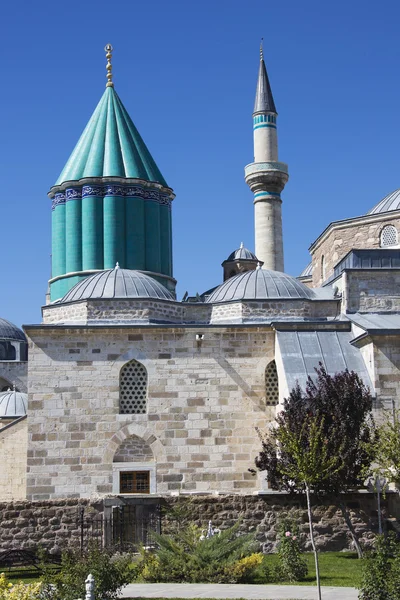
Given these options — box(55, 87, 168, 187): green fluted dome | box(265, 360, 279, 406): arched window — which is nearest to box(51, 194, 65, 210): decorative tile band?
box(55, 87, 168, 187): green fluted dome

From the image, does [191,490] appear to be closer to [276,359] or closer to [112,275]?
[276,359]

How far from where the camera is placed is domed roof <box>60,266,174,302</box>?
17.2 metres

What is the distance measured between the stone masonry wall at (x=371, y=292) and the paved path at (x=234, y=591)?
8.28 metres

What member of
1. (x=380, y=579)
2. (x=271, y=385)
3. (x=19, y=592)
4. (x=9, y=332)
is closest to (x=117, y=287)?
(x=271, y=385)

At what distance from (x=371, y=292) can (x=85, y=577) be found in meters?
10.3

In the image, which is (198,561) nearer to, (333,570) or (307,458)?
(307,458)

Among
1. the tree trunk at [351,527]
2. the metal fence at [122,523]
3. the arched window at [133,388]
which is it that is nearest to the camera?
the tree trunk at [351,527]

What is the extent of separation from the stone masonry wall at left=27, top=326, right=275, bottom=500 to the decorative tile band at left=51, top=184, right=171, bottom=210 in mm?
6263

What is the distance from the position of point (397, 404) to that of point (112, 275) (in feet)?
20.0

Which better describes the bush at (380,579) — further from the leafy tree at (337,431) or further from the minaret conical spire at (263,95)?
the minaret conical spire at (263,95)

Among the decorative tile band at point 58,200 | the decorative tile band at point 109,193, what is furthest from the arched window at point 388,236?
the decorative tile band at point 58,200

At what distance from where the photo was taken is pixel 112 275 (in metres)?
17.7

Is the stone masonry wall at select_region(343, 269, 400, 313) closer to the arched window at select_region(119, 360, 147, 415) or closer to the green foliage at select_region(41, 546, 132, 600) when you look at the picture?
the arched window at select_region(119, 360, 147, 415)

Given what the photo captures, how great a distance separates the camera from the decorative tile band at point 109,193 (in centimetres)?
2150
